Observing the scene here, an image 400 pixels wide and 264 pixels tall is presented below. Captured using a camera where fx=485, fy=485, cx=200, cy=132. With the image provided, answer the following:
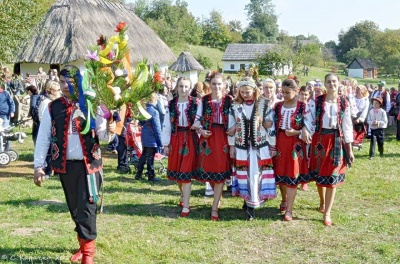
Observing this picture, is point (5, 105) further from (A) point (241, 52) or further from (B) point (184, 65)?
(A) point (241, 52)

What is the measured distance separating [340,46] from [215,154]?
9387 cm

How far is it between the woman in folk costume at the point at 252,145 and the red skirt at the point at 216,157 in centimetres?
13

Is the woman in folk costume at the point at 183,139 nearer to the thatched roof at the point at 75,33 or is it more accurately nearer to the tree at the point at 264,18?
the thatched roof at the point at 75,33

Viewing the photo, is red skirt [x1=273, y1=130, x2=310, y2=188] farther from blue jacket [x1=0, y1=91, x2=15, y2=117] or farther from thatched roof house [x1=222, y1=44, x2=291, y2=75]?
thatched roof house [x1=222, y1=44, x2=291, y2=75]

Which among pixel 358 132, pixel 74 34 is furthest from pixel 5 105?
pixel 74 34

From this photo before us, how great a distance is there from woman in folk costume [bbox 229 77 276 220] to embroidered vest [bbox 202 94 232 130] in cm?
9

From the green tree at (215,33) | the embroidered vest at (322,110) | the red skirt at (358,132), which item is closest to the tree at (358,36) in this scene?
the green tree at (215,33)

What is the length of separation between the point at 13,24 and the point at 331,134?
7.26m

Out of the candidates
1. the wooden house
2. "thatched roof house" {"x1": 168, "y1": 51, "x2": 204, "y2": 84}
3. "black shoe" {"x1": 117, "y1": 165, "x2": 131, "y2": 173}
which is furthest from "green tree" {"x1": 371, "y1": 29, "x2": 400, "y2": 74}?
"black shoe" {"x1": 117, "y1": 165, "x2": 131, "y2": 173}

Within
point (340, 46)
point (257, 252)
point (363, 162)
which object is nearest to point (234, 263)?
point (257, 252)

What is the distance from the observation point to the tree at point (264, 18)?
93.6 metres

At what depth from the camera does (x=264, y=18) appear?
95938 millimetres

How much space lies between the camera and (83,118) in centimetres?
475

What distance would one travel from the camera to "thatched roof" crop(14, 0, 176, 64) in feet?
81.0
